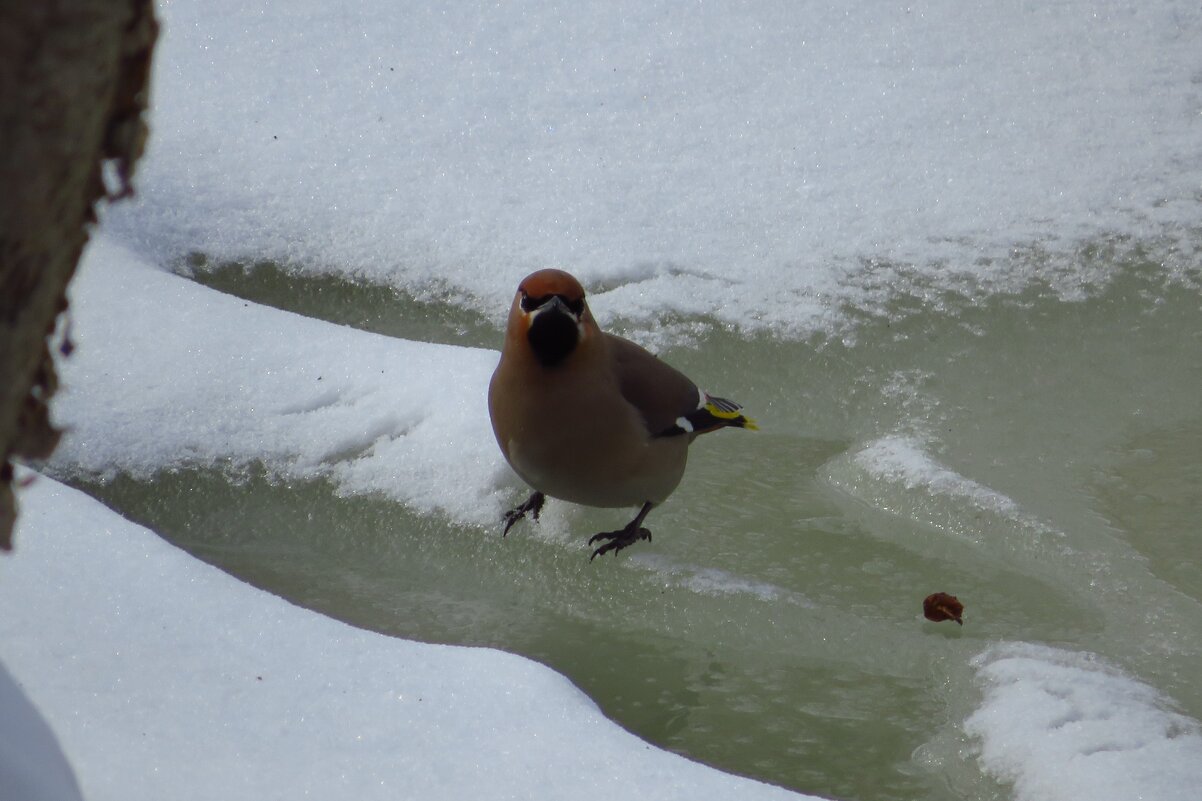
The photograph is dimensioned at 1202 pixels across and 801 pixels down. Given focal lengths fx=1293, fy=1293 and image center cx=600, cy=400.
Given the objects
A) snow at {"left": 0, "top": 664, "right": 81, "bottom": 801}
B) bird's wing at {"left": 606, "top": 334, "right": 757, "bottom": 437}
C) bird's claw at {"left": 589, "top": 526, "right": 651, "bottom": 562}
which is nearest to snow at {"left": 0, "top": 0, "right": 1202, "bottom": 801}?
snow at {"left": 0, "top": 664, "right": 81, "bottom": 801}

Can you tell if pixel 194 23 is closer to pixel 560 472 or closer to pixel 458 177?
pixel 458 177

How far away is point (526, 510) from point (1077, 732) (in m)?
1.33

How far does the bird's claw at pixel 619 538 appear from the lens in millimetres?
2934

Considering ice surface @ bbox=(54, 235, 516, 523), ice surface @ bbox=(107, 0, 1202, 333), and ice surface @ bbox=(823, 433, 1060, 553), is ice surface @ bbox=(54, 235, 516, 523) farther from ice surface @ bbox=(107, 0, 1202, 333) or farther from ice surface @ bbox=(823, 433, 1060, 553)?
ice surface @ bbox=(823, 433, 1060, 553)

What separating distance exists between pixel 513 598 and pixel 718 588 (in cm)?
45

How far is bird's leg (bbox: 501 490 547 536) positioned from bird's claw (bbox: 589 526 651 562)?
7.1 inches

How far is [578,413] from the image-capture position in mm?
2871

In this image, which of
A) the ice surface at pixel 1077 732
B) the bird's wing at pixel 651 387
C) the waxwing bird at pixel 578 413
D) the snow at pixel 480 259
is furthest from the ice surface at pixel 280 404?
the ice surface at pixel 1077 732

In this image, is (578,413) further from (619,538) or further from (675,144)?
(675,144)

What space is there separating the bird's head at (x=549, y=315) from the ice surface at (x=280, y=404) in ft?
1.31

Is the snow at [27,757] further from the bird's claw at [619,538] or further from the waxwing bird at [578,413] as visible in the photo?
the bird's claw at [619,538]

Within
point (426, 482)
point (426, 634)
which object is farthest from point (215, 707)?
point (426, 482)

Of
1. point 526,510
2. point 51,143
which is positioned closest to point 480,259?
point 526,510

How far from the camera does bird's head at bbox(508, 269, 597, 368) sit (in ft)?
9.11
